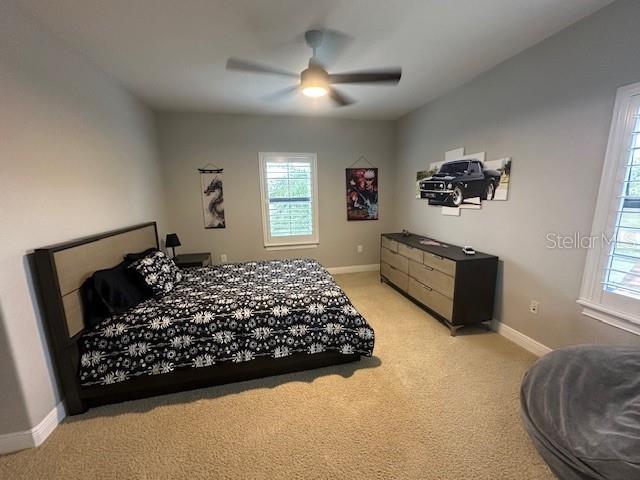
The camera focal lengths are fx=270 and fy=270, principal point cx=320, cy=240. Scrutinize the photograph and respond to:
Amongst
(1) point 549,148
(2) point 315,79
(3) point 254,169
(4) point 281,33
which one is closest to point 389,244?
(1) point 549,148

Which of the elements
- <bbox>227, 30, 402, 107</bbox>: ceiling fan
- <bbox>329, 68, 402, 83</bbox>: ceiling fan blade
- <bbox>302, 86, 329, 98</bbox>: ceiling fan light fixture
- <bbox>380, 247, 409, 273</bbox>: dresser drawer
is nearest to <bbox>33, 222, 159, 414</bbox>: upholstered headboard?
<bbox>227, 30, 402, 107</bbox>: ceiling fan

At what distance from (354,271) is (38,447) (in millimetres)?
4080

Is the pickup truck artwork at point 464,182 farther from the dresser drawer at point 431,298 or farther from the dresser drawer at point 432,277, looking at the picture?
the dresser drawer at point 431,298

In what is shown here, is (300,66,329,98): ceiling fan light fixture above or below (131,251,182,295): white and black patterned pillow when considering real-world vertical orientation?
above

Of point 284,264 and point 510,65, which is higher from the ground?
point 510,65

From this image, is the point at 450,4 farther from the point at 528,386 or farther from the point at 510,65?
the point at 528,386

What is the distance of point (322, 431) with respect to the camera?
1672 mm

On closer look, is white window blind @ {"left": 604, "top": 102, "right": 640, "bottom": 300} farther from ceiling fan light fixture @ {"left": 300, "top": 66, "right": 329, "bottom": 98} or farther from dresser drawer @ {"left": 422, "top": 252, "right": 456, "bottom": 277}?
ceiling fan light fixture @ {"left": 300, "top": 66, "right": 329, "bottom": 98}

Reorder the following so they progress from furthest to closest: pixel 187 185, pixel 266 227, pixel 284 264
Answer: pixel 266 227 < pixel 187 185 < pixel 284 264

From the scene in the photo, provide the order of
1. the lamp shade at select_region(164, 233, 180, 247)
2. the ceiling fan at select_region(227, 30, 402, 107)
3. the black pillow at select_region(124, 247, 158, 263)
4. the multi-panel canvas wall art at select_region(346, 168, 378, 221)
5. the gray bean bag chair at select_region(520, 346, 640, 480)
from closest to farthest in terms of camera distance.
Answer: the gray bean bag chair at select_region(520, 346, 640, 480) < the ceiling fan at select_region(227, 30, 402, 107) < the black pillow at select_region(124, 247, 158, 263) < the lamp shade at select_region(164, 233, 180, 247) < the multi-panel canvas wall art at select_region(346, 168, 378, 221)

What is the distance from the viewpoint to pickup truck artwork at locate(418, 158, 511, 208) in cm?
270

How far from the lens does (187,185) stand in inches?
160

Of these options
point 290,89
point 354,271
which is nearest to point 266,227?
point 354,271

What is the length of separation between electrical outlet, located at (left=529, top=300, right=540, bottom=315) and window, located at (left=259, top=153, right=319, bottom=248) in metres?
3.01
